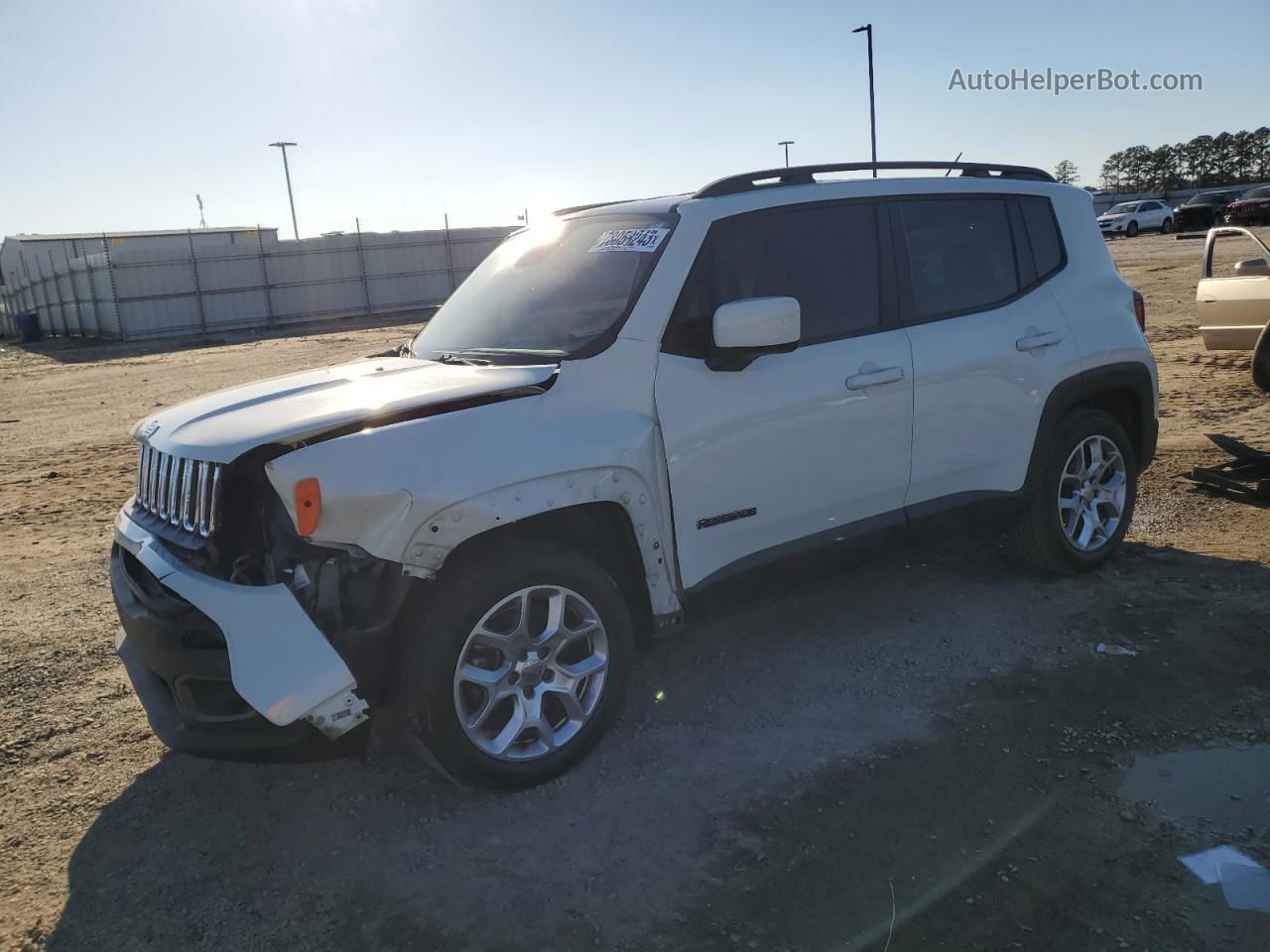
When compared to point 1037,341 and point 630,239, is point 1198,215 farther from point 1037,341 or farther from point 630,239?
point 630,239

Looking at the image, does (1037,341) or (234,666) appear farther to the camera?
(1037,341)

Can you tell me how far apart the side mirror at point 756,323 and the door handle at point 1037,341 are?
1.56 m

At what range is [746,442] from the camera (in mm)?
3615

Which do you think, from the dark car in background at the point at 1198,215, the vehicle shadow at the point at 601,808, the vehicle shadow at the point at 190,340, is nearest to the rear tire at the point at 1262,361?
the vehicle shadow at the point at 601,808

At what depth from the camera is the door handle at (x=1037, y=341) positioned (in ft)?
14.8

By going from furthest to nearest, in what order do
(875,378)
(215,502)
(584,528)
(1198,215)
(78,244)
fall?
(78,244)
(1198,215)
(875,378)
(584,528)
(215,502)

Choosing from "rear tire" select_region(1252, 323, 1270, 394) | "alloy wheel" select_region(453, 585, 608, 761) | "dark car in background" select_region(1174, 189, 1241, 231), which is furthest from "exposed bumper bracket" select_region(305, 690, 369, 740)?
"dark car in background" select_region(1174, 189, 1241, 231)

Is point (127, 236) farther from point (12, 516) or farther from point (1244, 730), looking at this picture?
point (1244, 730)

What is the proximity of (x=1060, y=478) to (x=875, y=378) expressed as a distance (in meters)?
1.41

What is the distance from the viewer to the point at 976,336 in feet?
14.3

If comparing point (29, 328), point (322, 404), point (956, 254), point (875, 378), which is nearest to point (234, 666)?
point (322, 404)

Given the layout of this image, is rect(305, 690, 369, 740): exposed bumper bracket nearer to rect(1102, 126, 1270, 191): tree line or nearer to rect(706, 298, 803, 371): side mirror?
rect(706, 298, 803, 371): side mirror

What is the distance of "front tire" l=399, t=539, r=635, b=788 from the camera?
2986 mm

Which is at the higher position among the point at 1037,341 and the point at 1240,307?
the point at 1037,341
